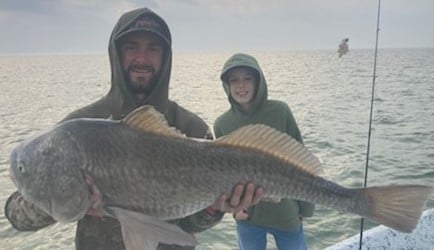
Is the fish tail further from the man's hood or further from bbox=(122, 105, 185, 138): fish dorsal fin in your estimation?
the man's hood

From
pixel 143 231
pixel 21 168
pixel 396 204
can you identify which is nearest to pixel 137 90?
pixel 21 168

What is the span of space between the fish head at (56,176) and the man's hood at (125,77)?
0.88 metres

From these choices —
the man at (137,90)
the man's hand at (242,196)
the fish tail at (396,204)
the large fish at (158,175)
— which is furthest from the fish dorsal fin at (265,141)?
the man at (137,90)

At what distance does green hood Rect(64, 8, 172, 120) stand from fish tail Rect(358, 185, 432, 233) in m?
1.52

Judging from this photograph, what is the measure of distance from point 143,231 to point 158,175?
30 cm

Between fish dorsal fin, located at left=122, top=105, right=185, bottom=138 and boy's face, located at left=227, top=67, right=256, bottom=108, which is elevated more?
fish dorsal fin, located at left=122, top=105, right=185, bottom=138

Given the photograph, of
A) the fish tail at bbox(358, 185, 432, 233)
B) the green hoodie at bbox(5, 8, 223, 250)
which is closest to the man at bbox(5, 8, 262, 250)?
the green hoodie at bbox(5, 8, 223, 250)

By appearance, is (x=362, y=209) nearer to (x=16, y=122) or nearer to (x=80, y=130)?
(x=80, y=130)

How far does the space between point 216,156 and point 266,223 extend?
9.19 ft

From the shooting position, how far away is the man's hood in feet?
10.4

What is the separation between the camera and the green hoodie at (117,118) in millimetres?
2871

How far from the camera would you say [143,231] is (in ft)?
7.50

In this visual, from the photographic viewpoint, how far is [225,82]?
5.56m

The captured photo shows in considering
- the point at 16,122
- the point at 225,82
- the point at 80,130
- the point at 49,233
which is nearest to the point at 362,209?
the point at 80,130
